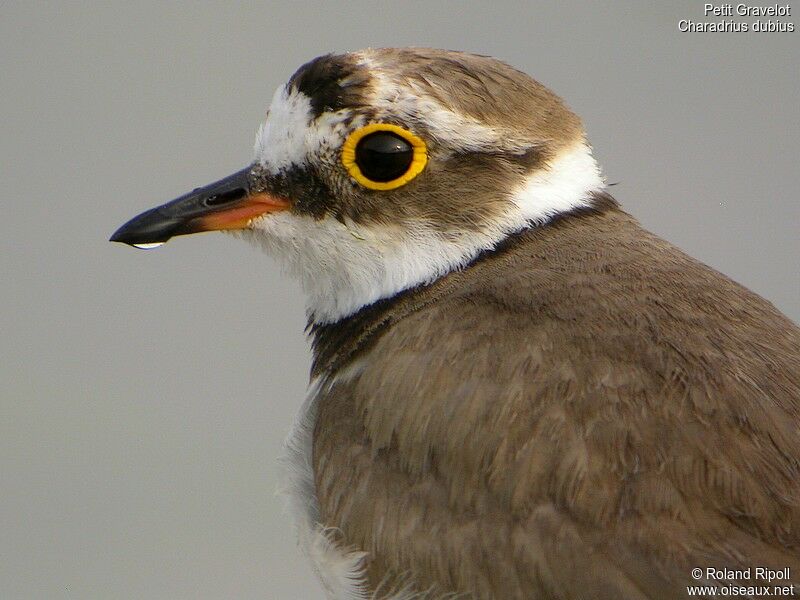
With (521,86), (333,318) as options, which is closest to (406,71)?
(521,86)

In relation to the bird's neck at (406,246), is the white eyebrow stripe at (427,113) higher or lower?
higher

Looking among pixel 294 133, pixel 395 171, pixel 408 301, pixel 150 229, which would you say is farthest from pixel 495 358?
pixel 150 229

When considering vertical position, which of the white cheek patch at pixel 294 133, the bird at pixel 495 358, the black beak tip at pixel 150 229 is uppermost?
the white cheek patch at pixel 294 133

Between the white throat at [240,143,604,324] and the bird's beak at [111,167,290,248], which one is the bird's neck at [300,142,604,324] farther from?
the bird's beak at [111,167,290,248]

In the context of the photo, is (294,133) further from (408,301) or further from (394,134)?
(408,301)

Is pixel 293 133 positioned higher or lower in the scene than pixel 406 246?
higher

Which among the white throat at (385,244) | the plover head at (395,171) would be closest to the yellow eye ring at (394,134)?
the plover head at (395,171)

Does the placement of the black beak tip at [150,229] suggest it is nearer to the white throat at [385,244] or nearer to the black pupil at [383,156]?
the white throat at [385,244]
